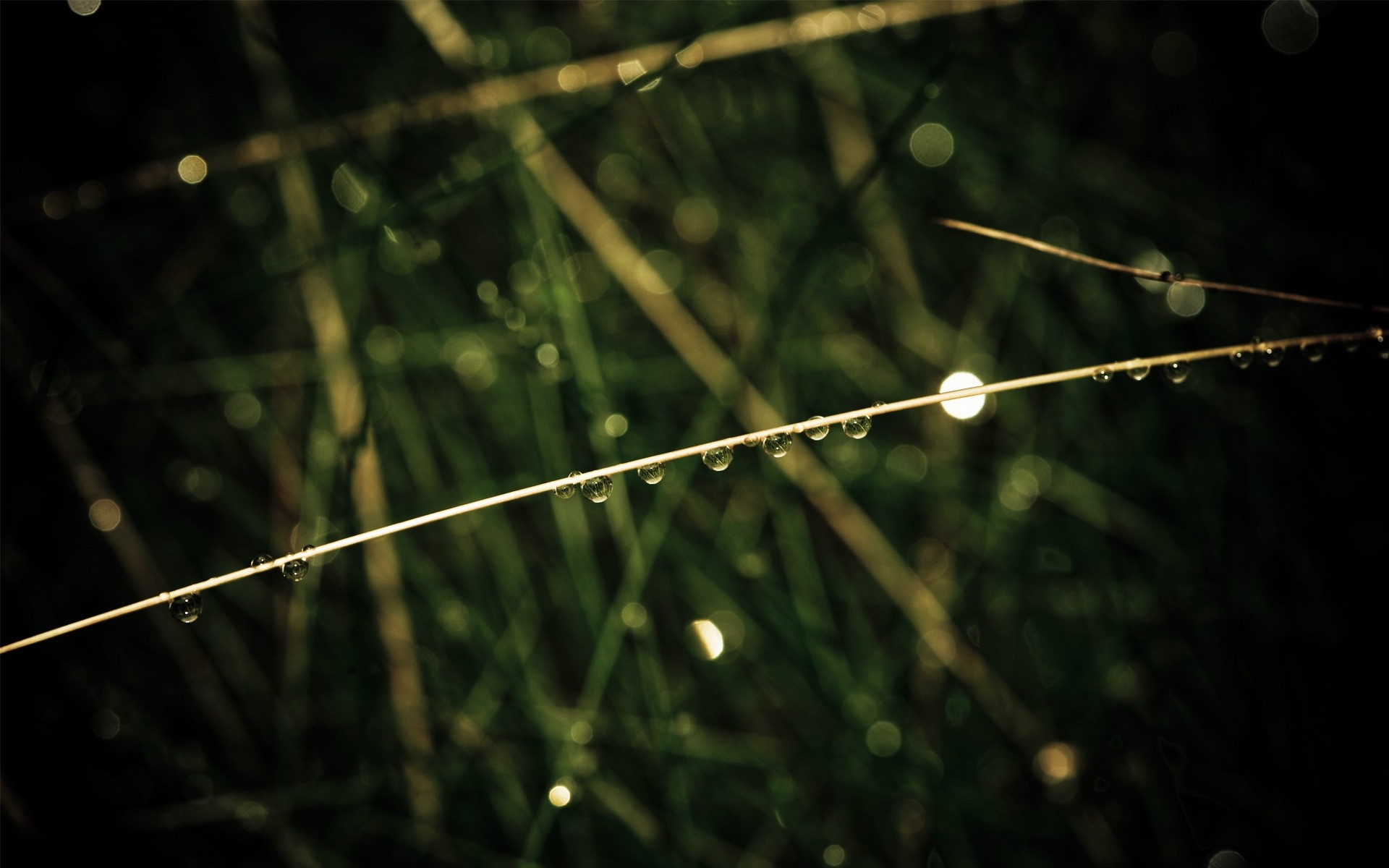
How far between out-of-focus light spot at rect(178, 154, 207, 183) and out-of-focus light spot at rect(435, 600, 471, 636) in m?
0.34

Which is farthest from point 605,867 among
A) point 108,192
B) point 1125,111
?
point 1125,111

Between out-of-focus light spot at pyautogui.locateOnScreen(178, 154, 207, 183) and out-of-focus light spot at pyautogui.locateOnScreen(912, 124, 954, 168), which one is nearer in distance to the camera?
out-of-focus light spot at pyautogui.locateOnScreen(178, 154, 207, 183)

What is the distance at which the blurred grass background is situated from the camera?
52 centimetres

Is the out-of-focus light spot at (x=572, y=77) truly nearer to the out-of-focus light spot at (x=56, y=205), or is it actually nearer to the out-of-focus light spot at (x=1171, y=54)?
the out-of-focus light spot at (x=56, y=205)

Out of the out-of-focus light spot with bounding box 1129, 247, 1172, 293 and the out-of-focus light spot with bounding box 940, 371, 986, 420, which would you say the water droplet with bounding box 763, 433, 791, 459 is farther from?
the out-of-focus light spot with bounding box 1129, 247, 1172, 293

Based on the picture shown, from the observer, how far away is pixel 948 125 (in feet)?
1.98

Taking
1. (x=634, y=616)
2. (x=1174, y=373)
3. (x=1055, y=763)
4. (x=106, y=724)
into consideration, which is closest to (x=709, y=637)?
(x=634, y=616)

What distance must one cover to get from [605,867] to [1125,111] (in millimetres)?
741

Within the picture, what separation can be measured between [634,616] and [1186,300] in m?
0.50

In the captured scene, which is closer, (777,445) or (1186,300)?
(777,445)

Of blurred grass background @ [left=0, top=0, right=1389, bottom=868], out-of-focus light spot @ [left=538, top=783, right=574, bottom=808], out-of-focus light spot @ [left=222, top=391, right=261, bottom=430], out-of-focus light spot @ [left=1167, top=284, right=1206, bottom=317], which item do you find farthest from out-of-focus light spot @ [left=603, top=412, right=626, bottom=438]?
out-of-focus light spot @ [left=1167, top=284, right=1206, bottom=317]

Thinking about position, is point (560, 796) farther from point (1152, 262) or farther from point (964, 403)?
point (1152, 262)

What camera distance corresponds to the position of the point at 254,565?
0.32 m

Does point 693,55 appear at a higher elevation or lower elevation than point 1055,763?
higher
